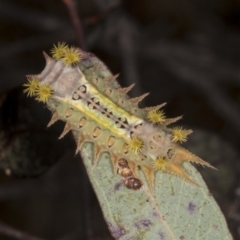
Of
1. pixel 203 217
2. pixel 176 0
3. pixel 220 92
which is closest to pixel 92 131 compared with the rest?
pixel 203 217

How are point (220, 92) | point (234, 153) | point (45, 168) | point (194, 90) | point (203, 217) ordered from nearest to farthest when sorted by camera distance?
point (203, 217), point (45, 168), point (234, 153), point (220, 92), point (194, 90)

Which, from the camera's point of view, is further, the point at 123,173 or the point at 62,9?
the point at 62,9

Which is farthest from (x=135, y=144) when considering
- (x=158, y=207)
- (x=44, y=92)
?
(x=44, y=92)

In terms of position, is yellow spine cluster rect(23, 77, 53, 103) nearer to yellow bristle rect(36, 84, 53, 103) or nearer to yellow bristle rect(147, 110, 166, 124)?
yellow bristle rect(36, 84, 53, 103)

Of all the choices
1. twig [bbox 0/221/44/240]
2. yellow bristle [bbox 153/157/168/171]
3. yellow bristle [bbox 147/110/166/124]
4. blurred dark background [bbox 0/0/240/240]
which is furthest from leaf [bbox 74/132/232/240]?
blurred dark background [bbox 0/0/240/240]

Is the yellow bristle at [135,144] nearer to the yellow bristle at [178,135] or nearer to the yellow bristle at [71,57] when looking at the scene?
the yellow bristle at [178,135]

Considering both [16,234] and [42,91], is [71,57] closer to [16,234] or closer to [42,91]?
[42,91]

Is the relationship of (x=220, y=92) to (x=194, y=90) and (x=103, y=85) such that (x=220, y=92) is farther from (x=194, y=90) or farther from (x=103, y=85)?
(x=103, y=85)
